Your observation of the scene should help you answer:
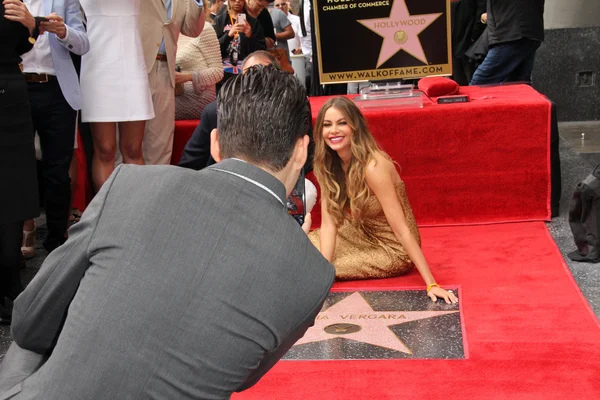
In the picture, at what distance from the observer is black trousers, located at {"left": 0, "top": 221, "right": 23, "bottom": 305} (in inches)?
150

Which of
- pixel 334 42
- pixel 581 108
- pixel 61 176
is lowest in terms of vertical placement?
pixel 581 108

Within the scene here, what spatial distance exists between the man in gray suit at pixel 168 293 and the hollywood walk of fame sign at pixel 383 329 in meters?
2.03

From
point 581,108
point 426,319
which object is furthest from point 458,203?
point 581,108

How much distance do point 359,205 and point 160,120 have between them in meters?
1.40

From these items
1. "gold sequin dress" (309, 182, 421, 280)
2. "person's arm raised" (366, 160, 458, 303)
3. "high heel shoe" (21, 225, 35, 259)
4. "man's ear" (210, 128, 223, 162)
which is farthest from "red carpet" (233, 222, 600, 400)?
"high heel shoe" (21, 225, 35, 259)

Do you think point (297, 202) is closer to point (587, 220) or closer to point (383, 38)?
point (587, 220)

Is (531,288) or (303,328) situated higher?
(303,328)

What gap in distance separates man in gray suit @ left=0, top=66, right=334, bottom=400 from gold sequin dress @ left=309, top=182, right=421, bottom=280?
2.96 meters

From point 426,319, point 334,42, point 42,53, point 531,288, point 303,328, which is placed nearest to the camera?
point 303,328

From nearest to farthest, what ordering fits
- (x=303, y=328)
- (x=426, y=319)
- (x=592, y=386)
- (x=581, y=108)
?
(x=303, y=328) → (x=592, y=386) → (x=426, y=319) → (x=581, y=108)

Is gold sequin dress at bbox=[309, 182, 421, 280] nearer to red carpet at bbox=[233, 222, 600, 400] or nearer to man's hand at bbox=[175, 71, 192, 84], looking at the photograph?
red carpet at bbox=[233, 222, 600, 400]

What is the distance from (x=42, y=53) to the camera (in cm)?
432

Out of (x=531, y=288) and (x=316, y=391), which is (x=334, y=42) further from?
(x=316, y=391)

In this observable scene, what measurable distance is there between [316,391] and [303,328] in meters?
1.72
